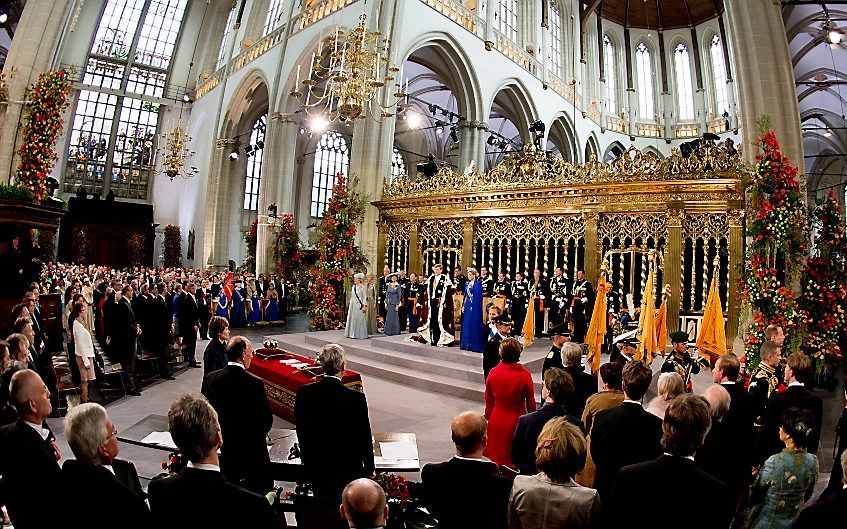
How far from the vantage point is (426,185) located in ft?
42.2

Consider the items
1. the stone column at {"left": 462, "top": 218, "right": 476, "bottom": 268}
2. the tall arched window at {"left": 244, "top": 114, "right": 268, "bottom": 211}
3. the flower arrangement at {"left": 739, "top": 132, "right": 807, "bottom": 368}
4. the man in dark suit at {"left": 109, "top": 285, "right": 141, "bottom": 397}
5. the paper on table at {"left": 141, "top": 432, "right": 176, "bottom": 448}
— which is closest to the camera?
the paper on table at {"left": 141, "top": 432, "right": 176, "bottom": 448}

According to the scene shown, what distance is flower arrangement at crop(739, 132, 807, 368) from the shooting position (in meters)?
7.05

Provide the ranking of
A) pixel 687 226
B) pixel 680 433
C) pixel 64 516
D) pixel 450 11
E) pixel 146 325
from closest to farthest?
pixel 64 516, pixel 680 433, pixel 146 325, pixel 687 226, pixel 450 11

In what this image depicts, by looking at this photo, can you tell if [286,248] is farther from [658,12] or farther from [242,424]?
[658,12]

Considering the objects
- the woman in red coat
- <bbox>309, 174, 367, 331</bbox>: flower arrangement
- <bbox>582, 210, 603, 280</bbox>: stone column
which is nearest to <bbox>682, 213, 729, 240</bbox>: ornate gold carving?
<bbox>582, 210, 603, 280</bbox>: stone column

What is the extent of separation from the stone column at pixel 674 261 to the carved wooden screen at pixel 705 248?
0.11 m

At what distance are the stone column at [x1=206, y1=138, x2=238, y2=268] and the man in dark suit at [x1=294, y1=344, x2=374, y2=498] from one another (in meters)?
20.7

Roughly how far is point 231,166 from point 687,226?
62.5ft

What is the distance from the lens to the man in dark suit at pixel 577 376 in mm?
3738

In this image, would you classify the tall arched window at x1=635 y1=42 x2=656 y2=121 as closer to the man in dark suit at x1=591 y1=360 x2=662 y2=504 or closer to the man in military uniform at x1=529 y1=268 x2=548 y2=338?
the man in military uniform at x1=529 y1=268 x2=548 y2=338

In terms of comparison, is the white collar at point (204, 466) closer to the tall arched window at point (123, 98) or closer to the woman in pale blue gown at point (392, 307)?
the woman in pale blue gown at point (392, 307)

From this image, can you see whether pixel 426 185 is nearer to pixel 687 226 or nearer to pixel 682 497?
pixel 687 226

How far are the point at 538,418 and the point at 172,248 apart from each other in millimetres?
25009

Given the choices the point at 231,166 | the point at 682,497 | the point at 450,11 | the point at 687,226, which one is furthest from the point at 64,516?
the point at 231,166
